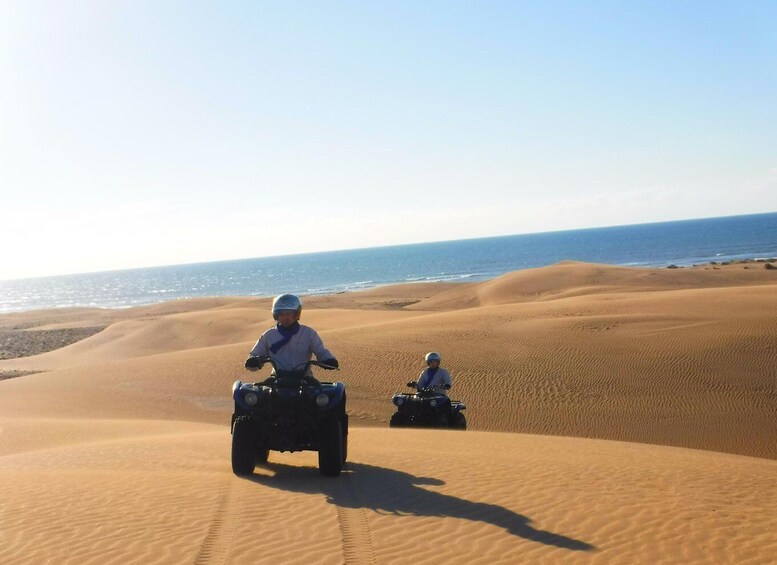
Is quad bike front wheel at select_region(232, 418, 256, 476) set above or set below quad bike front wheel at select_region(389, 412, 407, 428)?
above

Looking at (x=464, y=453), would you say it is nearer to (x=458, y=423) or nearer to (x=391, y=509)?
(x=458, y=423)

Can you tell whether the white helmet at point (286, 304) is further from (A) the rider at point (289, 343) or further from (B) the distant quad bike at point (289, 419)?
(B) the distant quad bike at point (289, 419)

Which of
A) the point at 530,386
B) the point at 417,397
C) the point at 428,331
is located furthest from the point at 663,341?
the point at 417,397

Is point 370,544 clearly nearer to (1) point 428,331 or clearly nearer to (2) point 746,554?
(2) point 746,554

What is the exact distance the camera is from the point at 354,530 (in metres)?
6.12

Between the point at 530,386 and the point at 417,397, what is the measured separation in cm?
695

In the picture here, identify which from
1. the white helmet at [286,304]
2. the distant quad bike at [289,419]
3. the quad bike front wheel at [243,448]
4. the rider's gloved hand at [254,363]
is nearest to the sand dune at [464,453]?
the quad bike front wheel at [243,448]

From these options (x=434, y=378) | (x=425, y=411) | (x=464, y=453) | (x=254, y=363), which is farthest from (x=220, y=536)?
(x=425, y=411)

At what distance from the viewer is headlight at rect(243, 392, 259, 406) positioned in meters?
7.72

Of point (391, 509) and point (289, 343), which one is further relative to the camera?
point (289, 343)

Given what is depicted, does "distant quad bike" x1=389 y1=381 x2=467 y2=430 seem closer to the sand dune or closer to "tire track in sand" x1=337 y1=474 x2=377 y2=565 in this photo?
the sand dune

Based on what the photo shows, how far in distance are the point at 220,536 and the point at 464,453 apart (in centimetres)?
479

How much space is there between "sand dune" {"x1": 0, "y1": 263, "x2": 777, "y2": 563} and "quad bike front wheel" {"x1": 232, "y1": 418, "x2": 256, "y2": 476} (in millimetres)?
157

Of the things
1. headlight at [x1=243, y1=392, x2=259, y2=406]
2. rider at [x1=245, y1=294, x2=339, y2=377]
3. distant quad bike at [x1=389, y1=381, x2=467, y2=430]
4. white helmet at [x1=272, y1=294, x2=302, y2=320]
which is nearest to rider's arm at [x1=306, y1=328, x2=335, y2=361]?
rider at [x1=245, y1=294, x2=339, y2=377]
